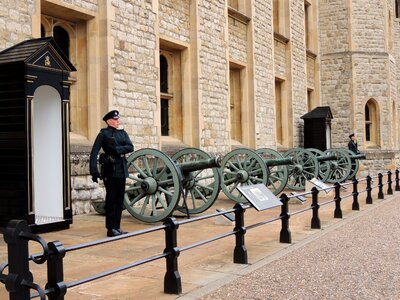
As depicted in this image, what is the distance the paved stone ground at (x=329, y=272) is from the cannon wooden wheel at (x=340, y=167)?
792cm

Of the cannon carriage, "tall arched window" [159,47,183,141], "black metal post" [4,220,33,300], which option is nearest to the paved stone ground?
"black metal post" [4,220,33,300]

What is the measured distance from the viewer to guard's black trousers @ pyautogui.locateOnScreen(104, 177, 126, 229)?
6594 millimetres

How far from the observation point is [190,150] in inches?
349

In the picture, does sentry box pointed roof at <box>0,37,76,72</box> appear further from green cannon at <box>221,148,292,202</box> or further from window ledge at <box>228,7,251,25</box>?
window ledge at <box>228,7,251,25</box>

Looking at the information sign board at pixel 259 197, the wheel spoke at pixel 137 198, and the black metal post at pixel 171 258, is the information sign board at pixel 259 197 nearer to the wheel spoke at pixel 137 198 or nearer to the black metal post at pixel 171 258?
the wheel spoke at pixel 137 198

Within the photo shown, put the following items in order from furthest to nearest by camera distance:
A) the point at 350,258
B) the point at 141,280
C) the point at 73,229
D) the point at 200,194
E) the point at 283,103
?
the point at 283,103 → the point at 200,194 → the point at 73,229 → the point at 350,258 → the point at 141,280

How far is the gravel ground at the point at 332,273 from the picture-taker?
446 cm

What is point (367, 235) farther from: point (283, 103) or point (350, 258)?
point (283, 103)

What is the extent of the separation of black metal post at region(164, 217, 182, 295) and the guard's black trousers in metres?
2.40

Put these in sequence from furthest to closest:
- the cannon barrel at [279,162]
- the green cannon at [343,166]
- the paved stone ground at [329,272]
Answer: the green cannon at [343,166] → the cannon barrel at [279,162] → the paved stone ground at [329,272]

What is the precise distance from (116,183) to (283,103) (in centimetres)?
1306

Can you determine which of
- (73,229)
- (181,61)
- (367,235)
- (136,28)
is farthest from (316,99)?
(73,229)

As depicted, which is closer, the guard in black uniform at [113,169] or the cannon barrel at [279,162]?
the guard in black uniform at [113,169]

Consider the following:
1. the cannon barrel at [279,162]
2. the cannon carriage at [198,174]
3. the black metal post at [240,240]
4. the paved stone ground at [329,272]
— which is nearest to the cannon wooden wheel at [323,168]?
the cannon carriage at [198,174]
